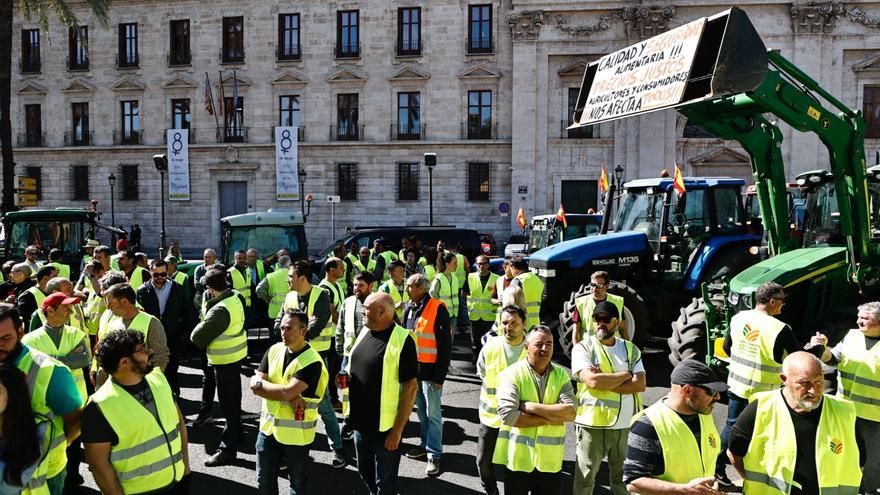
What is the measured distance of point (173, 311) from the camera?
727 centimetres

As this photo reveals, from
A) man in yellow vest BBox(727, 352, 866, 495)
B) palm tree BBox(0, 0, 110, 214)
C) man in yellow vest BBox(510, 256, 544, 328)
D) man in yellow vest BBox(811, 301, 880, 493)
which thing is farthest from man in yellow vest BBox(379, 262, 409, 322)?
palm tree BBox(0, 0, 110, 214)

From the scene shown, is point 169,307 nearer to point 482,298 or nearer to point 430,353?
point 430,353

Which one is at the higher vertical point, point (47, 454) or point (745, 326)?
point (745, 326)

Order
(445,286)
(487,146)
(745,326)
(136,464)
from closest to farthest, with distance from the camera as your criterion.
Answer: (136,464)
(745,326)
(445,286)
(487,146)

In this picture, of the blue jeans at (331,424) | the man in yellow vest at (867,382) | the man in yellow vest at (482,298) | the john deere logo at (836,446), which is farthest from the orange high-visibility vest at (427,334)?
the man in yellow vest at (482,298)

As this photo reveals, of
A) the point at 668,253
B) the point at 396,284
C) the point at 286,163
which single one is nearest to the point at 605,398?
the point at 396,284

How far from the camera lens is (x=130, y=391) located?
11.7ft

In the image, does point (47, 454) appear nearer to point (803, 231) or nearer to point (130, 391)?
point (130, 391)

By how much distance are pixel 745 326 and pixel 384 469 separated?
318cm

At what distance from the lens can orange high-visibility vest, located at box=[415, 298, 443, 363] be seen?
6023 mm

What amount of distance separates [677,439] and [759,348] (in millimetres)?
2524

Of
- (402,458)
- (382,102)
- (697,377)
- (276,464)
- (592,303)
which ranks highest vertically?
(382,102)

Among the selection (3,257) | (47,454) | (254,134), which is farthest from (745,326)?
(254,134)

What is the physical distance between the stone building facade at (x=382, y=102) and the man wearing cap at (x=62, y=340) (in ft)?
84.2
